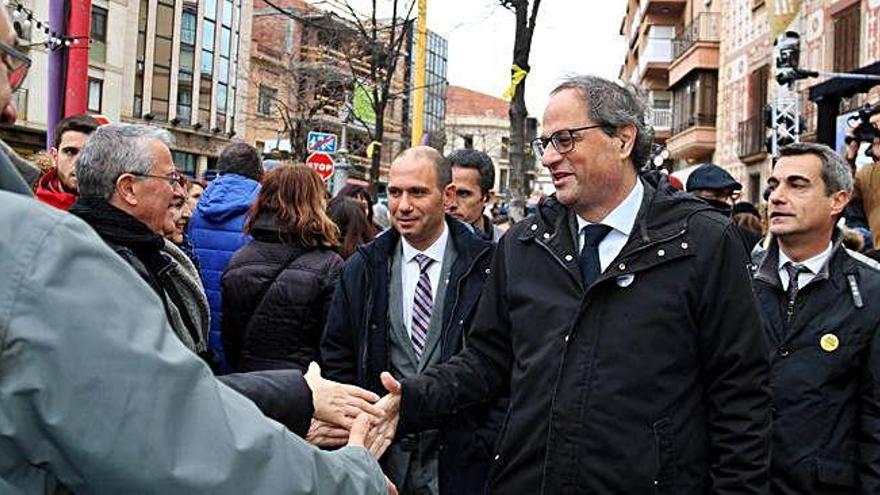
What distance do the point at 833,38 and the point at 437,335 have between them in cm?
2050

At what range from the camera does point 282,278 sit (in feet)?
16.1

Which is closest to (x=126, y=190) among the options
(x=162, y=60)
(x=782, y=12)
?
(x=782, y=12)

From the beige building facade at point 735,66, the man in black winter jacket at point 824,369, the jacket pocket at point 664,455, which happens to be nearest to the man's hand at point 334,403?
the jacket pocket at point 664,455

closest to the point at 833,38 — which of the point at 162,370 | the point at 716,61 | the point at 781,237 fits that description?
the point at 716,61

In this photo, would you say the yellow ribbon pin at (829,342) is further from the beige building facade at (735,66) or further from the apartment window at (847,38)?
the apartment window at (847,38)

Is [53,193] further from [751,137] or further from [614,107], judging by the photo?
[751,137]

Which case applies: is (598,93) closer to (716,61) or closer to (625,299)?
(625,299)

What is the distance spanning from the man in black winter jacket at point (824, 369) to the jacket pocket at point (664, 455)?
0.88 m

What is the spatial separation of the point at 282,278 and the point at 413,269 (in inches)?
31.5

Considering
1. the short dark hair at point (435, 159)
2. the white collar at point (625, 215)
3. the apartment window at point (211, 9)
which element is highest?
the apartment window at point (211, 9)

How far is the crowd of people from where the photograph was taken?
1.50m

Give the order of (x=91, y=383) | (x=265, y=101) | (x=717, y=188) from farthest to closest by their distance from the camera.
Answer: (x=265, y=101)
(x=717, y=188)
(x=91, y=383)

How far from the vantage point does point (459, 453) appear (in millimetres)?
4062

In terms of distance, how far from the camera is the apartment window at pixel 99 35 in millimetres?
39188
